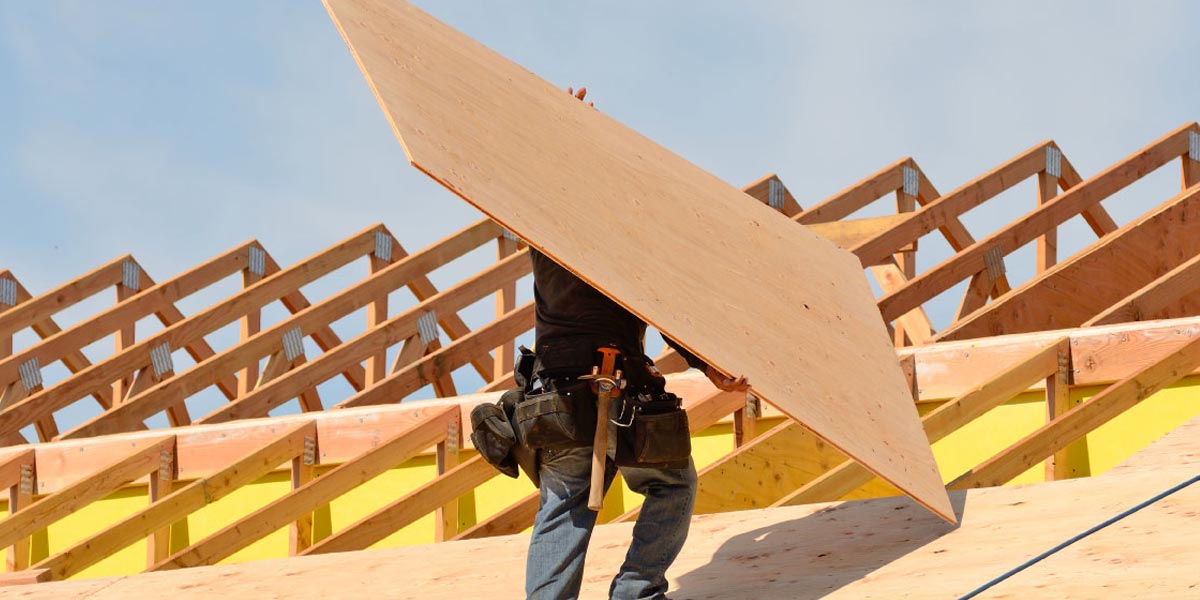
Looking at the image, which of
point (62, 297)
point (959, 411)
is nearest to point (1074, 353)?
point (959, 411)

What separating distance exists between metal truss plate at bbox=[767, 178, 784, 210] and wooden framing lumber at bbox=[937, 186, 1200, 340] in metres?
3.00

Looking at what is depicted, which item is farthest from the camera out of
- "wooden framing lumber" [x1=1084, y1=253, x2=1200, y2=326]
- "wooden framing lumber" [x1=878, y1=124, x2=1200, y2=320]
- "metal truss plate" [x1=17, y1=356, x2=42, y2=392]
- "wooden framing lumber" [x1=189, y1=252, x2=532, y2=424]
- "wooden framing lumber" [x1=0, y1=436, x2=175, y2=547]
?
"metal truss plate" [x1=17, y1=356, x2=42, y2=392]

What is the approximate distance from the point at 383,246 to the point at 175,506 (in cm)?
493

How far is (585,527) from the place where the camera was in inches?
146

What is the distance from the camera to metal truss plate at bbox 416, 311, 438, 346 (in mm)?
9461

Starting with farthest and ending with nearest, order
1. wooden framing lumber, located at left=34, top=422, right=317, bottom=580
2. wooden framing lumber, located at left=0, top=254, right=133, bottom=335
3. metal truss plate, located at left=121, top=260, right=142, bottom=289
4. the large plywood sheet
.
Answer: metal truss plate, located at left=121, top=260, right=142, bottom=289, wooden framing lumber, located at left=0, top=254, right=133, bottom=335, wooden framing lumber, located at left=34, top=422, right=317, bottom=580, the large plywood sheet

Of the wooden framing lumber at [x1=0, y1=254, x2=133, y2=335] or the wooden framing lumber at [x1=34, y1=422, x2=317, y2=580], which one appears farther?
the wooden framing lumber at [x1=0, y1=254, x2=133, y2=335]

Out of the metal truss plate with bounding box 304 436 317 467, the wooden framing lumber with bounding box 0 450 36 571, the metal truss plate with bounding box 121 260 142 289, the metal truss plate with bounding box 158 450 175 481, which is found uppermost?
the metal truss plate with bounding box 121 260 142 289

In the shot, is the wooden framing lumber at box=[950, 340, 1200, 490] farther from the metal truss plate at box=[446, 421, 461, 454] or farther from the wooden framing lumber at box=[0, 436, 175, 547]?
the wooden framing lumber at box=[0, 436, 175, 547]

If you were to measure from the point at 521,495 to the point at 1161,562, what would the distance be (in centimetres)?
364

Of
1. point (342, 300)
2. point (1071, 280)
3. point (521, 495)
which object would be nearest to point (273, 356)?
point (342, 300)

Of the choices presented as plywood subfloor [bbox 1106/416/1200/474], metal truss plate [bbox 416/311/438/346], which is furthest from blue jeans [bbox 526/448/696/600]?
metal truss plate [bbox 416/311/438/346]

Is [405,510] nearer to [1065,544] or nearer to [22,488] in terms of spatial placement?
[1065,544]

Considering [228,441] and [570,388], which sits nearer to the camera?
[570,388]
